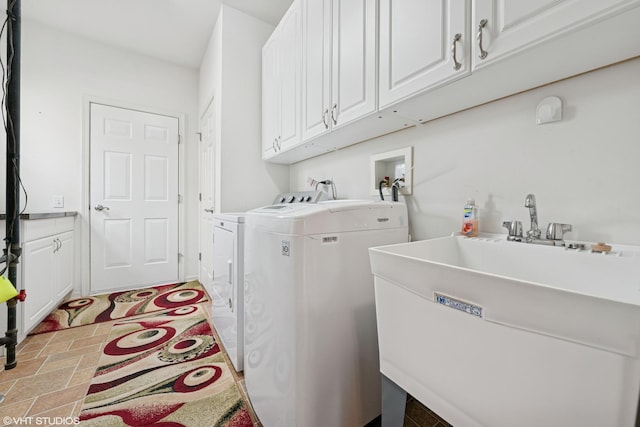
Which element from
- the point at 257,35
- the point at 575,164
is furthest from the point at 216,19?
the point at 575,164

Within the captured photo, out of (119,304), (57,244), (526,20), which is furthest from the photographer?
(119,304)

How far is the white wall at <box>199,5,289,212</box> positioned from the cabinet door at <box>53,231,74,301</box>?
147 cm

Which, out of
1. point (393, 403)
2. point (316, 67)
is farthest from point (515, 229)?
point (316, 67)

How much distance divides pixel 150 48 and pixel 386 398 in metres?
3.89

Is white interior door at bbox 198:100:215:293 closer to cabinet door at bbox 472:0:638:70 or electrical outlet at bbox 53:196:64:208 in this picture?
electrical outlet at bbox 53:196:64:208

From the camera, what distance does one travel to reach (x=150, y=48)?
9.47 feet

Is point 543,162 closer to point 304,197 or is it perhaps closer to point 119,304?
point 304,197

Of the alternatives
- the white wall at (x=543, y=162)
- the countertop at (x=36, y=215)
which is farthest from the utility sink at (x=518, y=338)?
the countertop at (x=36, y=215)

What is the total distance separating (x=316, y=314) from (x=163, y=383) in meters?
1.16

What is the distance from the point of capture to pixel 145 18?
2.42m

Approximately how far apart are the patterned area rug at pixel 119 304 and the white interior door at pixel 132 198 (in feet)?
0.68

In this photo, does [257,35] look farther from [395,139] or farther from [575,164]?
[575,164]

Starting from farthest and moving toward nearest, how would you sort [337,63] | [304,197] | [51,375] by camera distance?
[304,197], [51,375], [337,63]

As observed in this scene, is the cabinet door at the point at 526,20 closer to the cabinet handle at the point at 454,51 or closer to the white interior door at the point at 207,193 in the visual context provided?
the cabinet handle at the point at 454,51
